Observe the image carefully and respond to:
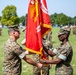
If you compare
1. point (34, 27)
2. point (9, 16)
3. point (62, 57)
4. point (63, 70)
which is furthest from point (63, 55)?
point (9, 16)

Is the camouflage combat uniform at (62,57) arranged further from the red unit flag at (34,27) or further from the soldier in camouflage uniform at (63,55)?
the red unit flag at (34,27)

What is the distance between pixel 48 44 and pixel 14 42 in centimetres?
143

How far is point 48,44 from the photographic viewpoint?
775 centimetres

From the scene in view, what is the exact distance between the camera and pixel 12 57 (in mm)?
6621

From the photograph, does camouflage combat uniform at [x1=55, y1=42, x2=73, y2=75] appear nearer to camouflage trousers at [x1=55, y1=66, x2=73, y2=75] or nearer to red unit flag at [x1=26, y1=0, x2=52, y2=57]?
camouflage trousers at [x1=55, y1=66, x2=73, y2=75]

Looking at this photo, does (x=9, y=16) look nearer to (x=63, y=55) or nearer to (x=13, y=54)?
(x=13, y=54)

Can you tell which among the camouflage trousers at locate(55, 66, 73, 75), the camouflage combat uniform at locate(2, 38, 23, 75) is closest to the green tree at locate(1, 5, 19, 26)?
the camouflage combat uniform at locate(2, 38, 23, 75)

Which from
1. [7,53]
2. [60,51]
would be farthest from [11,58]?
[60,51]

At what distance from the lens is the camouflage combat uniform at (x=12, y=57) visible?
653cm

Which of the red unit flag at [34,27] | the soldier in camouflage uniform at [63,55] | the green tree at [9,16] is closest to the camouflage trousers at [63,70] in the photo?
the soldier in camouflage uniform at [63,55]

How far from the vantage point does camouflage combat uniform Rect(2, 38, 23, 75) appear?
6.53 metres

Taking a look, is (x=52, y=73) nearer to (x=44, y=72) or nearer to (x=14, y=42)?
(x=44, y=72)

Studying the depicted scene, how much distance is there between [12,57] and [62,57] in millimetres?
1188

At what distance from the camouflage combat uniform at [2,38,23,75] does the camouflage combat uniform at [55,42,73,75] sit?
90cm
